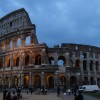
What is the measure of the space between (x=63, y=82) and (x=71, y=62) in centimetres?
587

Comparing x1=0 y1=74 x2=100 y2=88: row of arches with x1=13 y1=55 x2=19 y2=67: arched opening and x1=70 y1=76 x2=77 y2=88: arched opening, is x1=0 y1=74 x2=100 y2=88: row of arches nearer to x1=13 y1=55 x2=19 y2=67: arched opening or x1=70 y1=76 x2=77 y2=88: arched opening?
x1=70 y1=76 x2=77 y2=88: arched opening

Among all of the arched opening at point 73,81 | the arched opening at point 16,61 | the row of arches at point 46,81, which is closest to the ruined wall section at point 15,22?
the arched opening at point 16,61

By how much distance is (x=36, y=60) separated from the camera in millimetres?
45844

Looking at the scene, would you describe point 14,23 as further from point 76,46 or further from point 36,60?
point 76,46

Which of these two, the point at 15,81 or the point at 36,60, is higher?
the point at 36,60

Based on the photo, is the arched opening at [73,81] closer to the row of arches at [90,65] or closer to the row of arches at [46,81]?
the row of arches at [46,81]

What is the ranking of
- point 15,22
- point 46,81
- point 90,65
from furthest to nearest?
point 90,65 → point 15,22 → point 46,81

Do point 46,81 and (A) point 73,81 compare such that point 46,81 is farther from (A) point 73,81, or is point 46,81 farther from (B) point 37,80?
(A) point 73,81

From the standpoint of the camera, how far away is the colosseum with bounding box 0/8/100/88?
135 feet

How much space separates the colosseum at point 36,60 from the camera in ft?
135

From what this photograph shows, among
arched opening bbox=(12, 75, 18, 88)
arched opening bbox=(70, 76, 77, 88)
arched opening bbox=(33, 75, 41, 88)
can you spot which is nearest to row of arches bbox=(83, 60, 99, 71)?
arched opening bbox=(70, 76, 77, 88)

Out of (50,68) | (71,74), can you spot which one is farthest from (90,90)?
(50,68)

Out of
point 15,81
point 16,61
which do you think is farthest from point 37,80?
point 16,61

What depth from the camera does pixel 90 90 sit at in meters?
36.7
